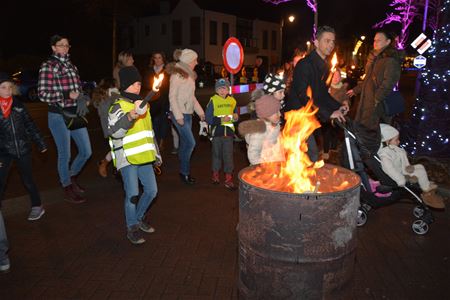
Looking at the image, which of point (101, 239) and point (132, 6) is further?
point (132, 6)

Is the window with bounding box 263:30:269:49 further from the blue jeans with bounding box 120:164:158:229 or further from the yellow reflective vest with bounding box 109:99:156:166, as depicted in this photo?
the yellow reflective vest with bounding box 109:99:156:166

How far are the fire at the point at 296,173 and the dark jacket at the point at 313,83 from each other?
83 cm

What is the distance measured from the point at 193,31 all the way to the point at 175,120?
39.5 m

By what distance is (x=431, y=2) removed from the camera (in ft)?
92.5

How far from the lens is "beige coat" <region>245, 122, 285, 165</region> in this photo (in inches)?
185

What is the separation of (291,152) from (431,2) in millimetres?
29314

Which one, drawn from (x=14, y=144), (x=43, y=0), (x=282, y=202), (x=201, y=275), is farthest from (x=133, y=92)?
(x=43, y=0)

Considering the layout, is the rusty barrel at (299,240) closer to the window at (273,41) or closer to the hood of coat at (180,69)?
the hood of coat at (180,69)

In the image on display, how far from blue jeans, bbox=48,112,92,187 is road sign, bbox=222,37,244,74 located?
3.50 meters

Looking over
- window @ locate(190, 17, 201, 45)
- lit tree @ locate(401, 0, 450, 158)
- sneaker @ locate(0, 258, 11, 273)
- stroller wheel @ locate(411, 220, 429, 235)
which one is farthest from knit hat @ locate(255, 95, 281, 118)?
window @ locate(190, 17, 201, 45)

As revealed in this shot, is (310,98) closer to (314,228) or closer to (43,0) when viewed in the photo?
(314,228)

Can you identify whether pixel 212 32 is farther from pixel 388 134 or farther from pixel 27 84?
pixel 388 134

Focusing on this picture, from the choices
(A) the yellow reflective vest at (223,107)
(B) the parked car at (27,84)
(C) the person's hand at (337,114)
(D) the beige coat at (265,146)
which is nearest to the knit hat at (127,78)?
(D) the beige coat at (265,146)

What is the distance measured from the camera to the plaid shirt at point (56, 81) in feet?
18.7
